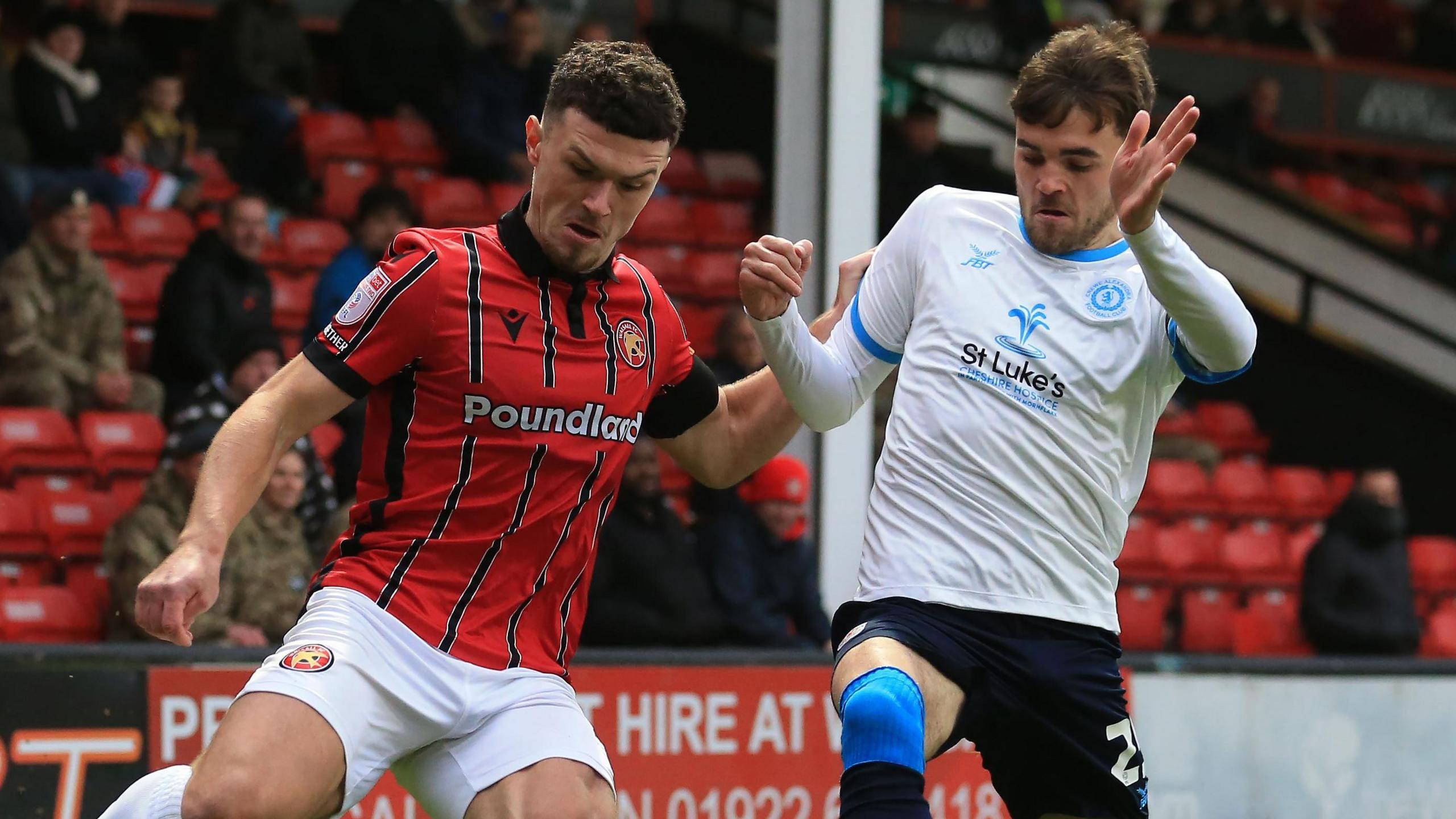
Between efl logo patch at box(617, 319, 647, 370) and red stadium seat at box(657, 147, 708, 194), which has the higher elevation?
red stadium seat at box(657, 147, 708, 194)

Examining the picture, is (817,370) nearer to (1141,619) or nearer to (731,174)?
(1141,619)

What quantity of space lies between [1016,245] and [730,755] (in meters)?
3.17

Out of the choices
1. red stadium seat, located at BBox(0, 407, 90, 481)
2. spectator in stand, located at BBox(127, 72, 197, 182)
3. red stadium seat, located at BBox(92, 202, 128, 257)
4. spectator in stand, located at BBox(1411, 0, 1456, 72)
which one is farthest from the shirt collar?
spectator in stand, located at BBox(1411, 0, 1456, 72)

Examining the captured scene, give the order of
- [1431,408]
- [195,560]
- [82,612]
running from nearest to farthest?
[195,560]
[82,612]
[1431,408]

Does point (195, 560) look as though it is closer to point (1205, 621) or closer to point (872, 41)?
point (872, 41)

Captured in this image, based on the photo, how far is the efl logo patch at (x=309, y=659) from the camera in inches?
140

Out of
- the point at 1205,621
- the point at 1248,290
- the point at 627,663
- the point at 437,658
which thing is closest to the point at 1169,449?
the point at 1205,621

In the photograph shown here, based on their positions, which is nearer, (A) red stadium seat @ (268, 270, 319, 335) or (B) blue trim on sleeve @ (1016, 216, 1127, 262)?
(B) blue trim on sleeve @ (1016, 216, 1127, 262)

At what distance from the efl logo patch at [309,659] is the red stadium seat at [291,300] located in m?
5.58

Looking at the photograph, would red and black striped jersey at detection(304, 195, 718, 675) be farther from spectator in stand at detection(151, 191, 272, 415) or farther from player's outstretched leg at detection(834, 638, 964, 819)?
spectator in stand at detection(151, 191, 272, 415)

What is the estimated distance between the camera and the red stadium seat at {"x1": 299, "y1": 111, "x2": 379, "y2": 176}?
34.5 ft

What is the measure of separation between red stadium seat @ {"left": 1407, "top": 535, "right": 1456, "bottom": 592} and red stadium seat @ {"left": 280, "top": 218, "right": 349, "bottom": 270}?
6861 mm

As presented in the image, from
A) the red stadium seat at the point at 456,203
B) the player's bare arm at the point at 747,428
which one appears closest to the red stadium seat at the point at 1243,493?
the red stadium seat at the point at 456,203

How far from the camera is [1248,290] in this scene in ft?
44.2
